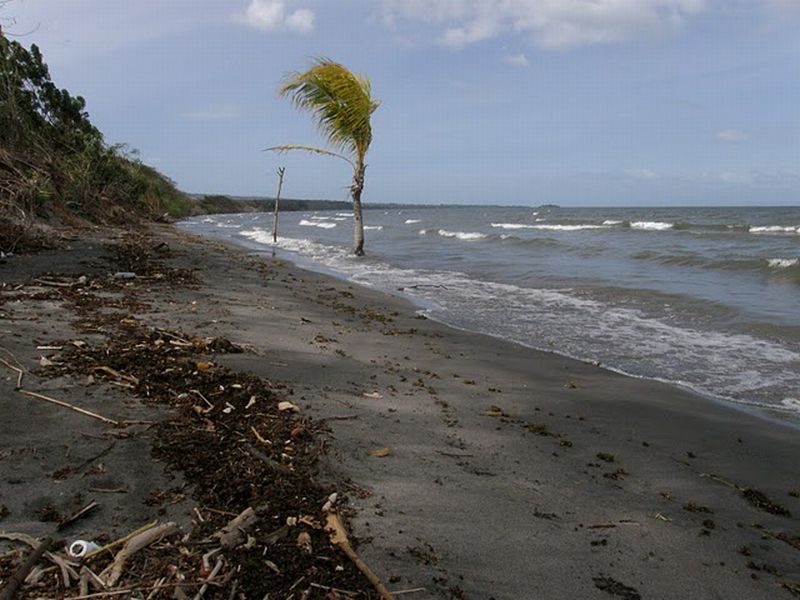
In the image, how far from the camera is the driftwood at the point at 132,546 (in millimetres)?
1984

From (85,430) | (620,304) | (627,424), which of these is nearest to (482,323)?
(620,304)

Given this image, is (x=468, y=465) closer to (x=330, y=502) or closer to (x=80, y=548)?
(x=330, y=502)

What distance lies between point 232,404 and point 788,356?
642 cm

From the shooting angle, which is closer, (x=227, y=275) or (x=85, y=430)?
(x=85, y=430)

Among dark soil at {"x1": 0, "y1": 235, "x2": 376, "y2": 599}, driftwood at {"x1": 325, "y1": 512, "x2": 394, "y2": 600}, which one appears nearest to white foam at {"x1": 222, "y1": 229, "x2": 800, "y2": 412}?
dark soil at {"x1": 0, "y1": 235, "x2": 376, "y2": 599}

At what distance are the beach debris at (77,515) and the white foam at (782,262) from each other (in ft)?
52.1

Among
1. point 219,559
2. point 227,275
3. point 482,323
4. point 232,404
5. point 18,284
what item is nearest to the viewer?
point 219,559

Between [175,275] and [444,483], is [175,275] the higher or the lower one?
the higher one

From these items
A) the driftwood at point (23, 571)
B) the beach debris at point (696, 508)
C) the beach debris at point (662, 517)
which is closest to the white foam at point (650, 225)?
the beach debris at point (696, 508)

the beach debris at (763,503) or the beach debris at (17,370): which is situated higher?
the beach debris at (17,370)

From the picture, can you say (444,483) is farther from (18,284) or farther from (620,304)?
(620,304)

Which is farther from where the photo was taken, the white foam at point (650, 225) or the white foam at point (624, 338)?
the white foam at point (650, 225)

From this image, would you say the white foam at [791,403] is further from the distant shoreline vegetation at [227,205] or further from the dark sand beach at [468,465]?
the distant shoreline vegetation at [227,205]

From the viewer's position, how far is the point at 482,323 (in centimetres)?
855
